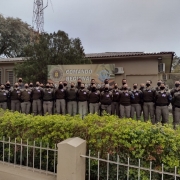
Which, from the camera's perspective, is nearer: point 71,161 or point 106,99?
point 71,161

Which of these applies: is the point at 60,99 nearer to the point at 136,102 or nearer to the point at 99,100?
the point at 99,100

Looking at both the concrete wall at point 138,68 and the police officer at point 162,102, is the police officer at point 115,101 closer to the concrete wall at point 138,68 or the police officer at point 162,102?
the police officer at point 162,102

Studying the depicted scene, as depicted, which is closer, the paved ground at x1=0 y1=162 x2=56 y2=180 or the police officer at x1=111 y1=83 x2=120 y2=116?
the paved ground at x1=0 y1=162 x2=56 y2=180

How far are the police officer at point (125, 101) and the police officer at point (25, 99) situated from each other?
419cm

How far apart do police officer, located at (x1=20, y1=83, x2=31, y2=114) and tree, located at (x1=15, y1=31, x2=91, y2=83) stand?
295cm

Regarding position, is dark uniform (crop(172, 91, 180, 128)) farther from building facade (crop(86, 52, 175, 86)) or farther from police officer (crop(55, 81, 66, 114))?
building facade (crop(86, 52, 175, 86))

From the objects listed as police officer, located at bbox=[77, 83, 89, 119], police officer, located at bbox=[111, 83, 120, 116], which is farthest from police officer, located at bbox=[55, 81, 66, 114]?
police officer, located at bbox=[111, 83, 120, 116]

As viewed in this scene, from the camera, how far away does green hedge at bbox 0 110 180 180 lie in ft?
10.0

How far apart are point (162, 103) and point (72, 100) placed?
3747 millimetres

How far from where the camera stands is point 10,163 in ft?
13.1

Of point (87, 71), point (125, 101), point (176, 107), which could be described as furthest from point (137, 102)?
point (87, 71)

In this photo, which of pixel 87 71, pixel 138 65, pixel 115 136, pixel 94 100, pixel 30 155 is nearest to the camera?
pixel 115 136

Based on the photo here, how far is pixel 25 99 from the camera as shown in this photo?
10.3m

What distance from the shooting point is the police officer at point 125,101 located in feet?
29.7
